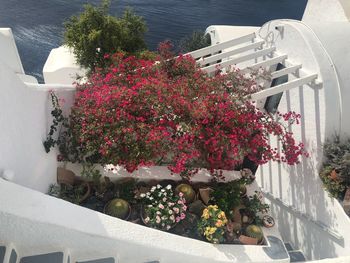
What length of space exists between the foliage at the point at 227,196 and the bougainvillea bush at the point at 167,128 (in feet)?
Answer: 1.57

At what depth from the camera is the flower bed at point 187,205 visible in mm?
5660


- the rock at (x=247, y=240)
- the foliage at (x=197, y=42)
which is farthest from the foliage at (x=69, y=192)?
the foliage at (x=197, y=42)

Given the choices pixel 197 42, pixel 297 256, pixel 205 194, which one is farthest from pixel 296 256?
pixel 197 42

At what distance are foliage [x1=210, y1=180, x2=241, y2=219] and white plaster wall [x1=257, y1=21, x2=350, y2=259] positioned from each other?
2.34 m

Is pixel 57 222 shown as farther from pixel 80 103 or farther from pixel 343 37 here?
pixel 343 37

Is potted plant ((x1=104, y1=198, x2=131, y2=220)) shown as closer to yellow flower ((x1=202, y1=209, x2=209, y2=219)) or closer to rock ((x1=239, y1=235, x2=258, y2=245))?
yellow flower ((x1=202, y1=209, x2=209, y2=219))

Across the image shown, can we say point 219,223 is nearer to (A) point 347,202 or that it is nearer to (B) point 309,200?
(A) point 347,202

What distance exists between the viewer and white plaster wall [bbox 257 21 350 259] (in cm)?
696

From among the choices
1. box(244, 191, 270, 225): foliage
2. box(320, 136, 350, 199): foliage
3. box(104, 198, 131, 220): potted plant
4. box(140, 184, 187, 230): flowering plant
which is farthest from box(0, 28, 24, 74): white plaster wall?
box(320, 136, 350, 199): foliage

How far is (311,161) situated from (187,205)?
11.4 feet

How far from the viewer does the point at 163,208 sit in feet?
18.8

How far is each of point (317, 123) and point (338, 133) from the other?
1.67 feet

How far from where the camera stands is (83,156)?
666 cm

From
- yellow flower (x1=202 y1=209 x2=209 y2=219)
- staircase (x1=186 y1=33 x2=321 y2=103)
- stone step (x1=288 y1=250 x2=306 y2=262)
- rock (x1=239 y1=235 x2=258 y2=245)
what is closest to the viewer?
yellow flower (x1=202 y1=209 x2=209 y2=219)
